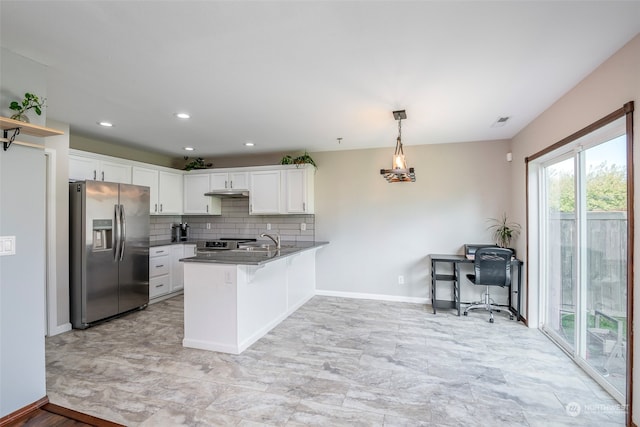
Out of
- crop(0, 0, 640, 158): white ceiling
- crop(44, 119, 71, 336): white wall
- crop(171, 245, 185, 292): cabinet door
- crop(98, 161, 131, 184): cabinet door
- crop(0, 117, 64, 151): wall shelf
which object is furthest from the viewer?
crop(171, 245, 185, 292): cabinet door

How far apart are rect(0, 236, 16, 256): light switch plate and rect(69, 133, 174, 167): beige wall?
2726 mm

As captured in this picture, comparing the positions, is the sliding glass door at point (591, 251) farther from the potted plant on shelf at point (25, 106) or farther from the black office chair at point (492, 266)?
the potted plant on shelf at point (25, 106)

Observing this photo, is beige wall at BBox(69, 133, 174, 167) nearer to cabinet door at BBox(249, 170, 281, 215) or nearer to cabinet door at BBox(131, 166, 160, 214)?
cabinet door at BBox(131, 166, 160, 214)

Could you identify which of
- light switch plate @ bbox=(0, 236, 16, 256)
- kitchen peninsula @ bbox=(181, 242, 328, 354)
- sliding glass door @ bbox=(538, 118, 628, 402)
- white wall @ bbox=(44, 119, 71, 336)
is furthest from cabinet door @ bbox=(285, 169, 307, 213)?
light switch plate @ bbox=(0, 236, 16, 256)

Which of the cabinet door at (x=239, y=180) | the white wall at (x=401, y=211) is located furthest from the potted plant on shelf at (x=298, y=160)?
the cabinet door at (x=239, y=180)

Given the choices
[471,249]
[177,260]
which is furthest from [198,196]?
[471,249]

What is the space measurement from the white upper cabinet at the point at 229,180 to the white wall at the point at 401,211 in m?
1.26

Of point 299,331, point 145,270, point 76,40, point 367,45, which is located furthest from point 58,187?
point 367,45

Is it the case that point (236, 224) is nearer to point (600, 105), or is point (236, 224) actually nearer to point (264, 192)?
point (264, 192)

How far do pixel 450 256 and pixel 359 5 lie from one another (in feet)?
12.5

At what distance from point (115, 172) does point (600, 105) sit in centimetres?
541

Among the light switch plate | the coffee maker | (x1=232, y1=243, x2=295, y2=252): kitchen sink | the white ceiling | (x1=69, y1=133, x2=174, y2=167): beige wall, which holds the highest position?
the white ceiling

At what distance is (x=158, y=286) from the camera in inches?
184

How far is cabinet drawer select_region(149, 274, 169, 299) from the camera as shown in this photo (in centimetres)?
455
